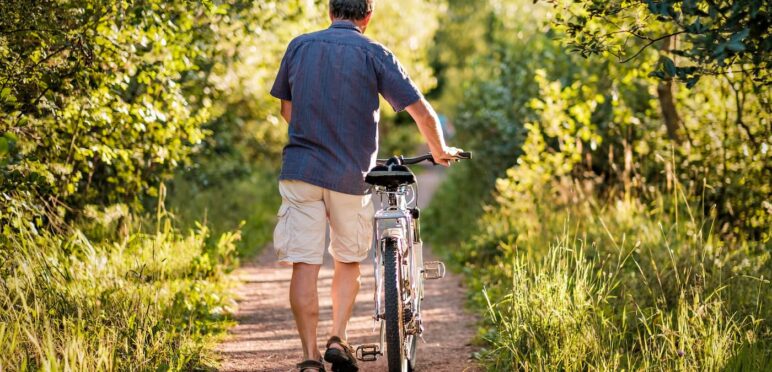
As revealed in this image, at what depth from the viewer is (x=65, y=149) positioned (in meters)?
6.14

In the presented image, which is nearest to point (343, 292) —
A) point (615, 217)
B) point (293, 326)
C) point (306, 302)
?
point (306, 302)

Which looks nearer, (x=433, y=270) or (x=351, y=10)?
(x=351, y=10)

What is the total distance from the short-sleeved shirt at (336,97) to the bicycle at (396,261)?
20 cm

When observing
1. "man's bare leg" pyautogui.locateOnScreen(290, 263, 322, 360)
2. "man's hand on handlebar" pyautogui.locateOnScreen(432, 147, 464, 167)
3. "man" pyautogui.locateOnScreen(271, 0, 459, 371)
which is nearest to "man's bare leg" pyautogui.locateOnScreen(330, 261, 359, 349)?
"man" pyautogui.locateOnScreen(271, 0, 459, 371)

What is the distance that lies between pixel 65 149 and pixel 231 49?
15.9 ft

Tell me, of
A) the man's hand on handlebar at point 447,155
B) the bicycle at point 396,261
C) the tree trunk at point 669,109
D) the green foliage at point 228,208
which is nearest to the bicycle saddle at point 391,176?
the bicycle at point 396,261

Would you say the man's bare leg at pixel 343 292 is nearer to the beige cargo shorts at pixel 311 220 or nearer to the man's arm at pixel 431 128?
the beige cargo shorts at pixel 311 220

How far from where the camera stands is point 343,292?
490cm

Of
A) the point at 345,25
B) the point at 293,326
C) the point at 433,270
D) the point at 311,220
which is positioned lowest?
the point at 293,326

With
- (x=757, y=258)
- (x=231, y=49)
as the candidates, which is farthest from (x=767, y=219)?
(x=231, y=49)

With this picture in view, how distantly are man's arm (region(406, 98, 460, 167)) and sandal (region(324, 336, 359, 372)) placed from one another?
1.06 m

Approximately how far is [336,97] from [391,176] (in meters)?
0.49

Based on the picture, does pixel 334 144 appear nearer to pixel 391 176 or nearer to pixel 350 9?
pixel 391 176

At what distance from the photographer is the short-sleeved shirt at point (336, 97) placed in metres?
4.64
